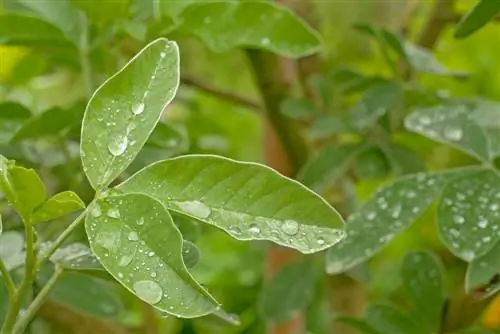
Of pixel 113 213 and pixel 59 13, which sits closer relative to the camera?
pixel 113 213

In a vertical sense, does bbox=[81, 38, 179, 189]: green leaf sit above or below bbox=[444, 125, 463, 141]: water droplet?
above

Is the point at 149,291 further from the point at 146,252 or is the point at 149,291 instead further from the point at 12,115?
the point at 12,115

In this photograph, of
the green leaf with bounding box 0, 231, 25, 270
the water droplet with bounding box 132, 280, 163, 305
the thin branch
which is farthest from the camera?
the thin branch

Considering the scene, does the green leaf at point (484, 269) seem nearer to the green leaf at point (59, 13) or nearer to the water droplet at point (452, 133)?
the water droplet at point (452, 133)

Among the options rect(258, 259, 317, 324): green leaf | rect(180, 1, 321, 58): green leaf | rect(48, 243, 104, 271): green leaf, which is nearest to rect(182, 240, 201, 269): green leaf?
rect(48, 243, 104, 271): green leaf

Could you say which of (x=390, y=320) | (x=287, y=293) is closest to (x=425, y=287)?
(x=390, y=320)

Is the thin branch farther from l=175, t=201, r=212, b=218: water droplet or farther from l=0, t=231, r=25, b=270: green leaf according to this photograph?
l=175, t=201, r=212, b=218: water droplet

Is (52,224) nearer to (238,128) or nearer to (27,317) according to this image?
(27,317)
